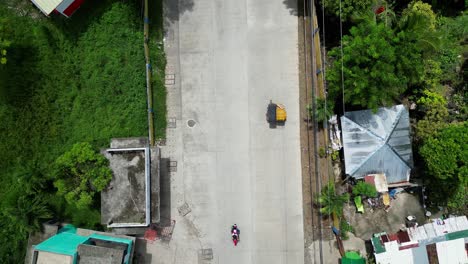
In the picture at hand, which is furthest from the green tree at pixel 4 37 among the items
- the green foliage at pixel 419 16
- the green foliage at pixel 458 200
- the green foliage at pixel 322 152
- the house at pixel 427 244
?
the green foliage at pixel 458 200

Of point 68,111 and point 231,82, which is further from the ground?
point 231,82

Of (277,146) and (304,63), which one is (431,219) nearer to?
(277,146)

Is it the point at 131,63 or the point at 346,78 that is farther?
the point at 131,63

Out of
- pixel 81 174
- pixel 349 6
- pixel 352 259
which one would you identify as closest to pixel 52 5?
pixel 81 174

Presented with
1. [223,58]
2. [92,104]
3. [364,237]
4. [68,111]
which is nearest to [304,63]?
[223,58]

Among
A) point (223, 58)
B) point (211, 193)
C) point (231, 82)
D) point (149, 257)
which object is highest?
point (223, 58)

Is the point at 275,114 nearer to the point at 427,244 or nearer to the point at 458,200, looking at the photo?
the point at 427,244

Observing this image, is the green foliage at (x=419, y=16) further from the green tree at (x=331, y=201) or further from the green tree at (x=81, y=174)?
the green tree at (x=81, y=174)
